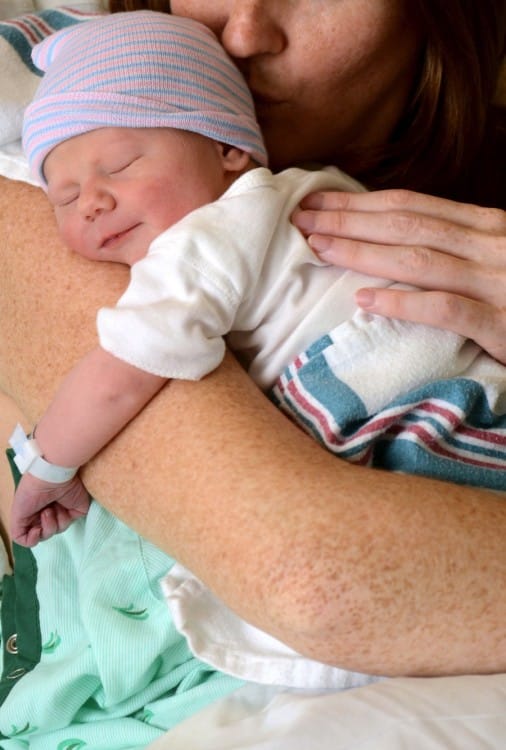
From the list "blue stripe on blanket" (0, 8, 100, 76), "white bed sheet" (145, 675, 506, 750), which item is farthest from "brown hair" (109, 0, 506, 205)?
"white bed sheet" (145, 675, 506, 750)

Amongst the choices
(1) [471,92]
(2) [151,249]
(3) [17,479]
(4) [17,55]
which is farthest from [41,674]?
(1) [471,92]

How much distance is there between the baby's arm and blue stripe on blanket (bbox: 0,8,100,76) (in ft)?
2.21

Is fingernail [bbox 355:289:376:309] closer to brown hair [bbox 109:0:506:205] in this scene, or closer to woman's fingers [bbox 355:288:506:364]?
woman's fingers [bbox 355:288:506:364]

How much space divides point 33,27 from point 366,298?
0.82 m

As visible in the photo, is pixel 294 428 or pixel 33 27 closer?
pixel 294 428

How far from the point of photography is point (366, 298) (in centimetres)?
107

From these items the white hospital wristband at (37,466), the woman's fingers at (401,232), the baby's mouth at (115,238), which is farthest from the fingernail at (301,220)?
the white hospital wristband at (37,466)

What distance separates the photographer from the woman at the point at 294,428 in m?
0.83

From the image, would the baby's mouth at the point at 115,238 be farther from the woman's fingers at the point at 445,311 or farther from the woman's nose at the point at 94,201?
the woman's fingers at the point at 445,311

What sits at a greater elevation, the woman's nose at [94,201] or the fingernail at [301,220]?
the woman's nose at [94,201]

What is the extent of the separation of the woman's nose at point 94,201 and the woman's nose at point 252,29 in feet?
1.15

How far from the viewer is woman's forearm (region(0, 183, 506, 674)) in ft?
2.70

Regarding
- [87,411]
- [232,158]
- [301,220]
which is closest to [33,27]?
[232,158]

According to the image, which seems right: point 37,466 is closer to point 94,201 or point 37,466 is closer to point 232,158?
point 94,201
